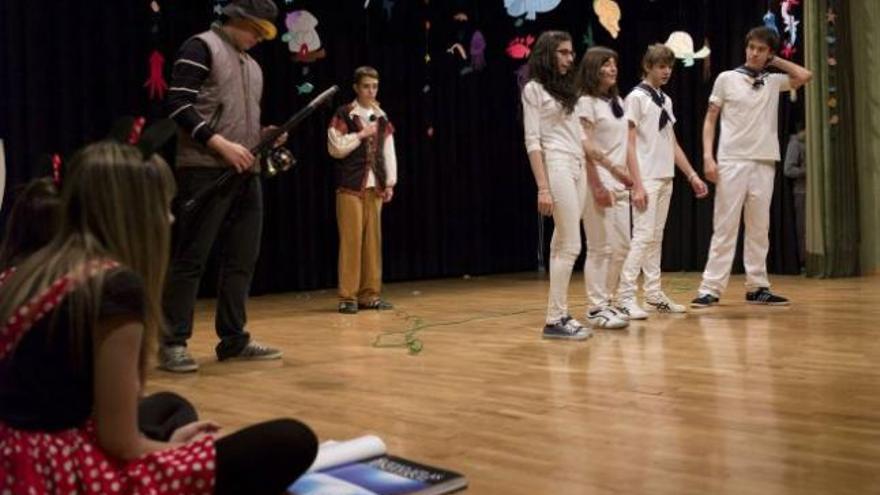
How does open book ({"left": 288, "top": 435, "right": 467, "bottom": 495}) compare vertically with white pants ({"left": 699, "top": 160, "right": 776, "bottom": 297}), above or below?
below

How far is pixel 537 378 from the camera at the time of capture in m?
2.94

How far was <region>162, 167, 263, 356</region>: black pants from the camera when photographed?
3182 mm

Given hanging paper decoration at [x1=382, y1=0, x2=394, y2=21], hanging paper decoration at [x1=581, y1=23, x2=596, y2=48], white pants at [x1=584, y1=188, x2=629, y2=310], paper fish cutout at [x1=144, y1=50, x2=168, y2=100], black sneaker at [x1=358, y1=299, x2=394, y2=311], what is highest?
hanging paper decoration at [x1=382, y1=0, x2=394, y2=21]

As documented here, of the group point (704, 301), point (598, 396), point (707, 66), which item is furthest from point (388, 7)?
point (598, 396)

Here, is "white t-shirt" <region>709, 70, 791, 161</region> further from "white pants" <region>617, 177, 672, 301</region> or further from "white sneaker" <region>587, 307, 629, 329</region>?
"white sneaker" <region>587, 307, 629, 329</region>

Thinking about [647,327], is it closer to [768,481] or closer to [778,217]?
[768,481]

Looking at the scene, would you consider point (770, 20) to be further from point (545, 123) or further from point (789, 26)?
point (545, 123)

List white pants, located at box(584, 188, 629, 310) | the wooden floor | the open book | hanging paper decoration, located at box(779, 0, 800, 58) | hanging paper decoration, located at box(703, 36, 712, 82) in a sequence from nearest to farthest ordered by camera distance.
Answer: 1. the open book
2. the wooden floor
3. white pants, located at box(584, 188, 629, 310)
4. hanging paper decoration, located at box(779, 0, 800, 58)
5. hanging paper decoration, located at box(703, 36, 712, 82)

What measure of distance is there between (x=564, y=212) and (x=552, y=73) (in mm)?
520

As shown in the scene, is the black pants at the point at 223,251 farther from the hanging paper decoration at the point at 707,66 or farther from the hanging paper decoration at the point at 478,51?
the hanging paper decoration at the point at 707,66

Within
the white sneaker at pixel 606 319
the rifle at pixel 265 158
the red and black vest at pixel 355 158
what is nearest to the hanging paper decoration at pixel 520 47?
the red and black vest at pixel 355 158

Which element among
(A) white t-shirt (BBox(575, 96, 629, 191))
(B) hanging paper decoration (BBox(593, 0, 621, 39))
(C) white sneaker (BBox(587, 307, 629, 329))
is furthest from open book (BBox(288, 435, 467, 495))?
(B) hanging paper decoration (BBox(593, 0, 621, 39))

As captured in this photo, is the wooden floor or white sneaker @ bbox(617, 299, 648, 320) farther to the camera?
white sneaker @ bbox(617, 299, 648, 320)

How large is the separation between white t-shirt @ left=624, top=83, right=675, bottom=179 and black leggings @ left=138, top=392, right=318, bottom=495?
334cm
